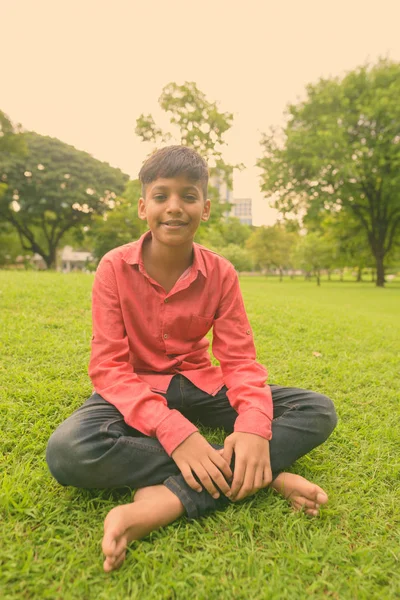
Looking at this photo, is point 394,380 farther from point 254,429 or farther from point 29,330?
point 29,330

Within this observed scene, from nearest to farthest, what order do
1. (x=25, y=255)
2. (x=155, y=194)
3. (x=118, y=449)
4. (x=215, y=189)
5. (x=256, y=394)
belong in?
(x=118, y=449) → (x=256, y=394) → (x=155, y=194) → (x=215, y=189) → (x=25, y=255)

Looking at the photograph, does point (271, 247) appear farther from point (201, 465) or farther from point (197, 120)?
point (201, 465)

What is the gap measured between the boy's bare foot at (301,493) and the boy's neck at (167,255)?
48.5 inches

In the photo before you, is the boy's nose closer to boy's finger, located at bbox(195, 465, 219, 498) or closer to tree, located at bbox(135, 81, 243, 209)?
boy's finger, located at bbox(195, 465, 219, 498)

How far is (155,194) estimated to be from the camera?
2.11 metres

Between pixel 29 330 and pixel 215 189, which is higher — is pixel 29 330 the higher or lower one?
the lower one

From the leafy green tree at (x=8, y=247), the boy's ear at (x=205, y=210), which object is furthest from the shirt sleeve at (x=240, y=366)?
the leafy green tree at (x=8, y=247)

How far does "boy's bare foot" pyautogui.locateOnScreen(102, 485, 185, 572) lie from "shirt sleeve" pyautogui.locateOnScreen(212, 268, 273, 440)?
1.37 feet

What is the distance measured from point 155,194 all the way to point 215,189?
15317 mm

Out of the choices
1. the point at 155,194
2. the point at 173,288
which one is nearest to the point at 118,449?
the point at 173,288

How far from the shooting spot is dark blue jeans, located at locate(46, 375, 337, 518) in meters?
1.57

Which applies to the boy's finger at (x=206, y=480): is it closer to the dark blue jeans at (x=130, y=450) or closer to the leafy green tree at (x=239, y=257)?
the dark blue jeans at (x=130, y=450)

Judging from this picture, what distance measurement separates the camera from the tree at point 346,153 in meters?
17.8

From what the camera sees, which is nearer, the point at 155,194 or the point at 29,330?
the point at 155,194
